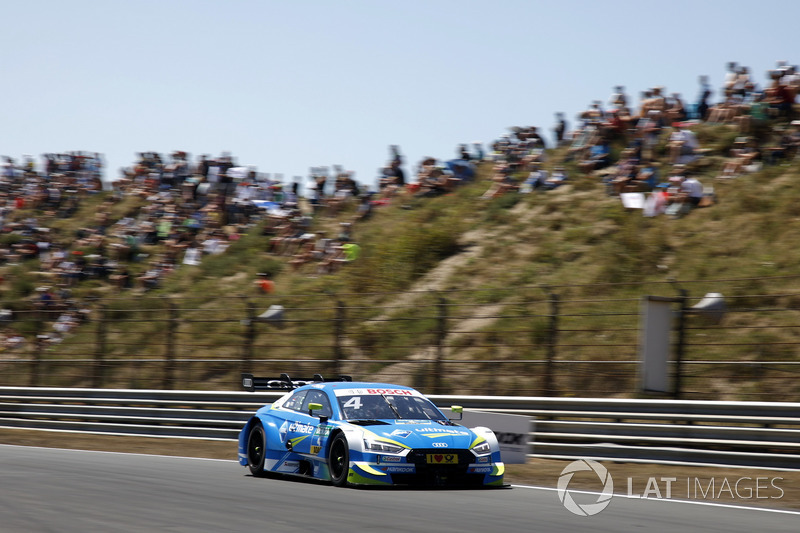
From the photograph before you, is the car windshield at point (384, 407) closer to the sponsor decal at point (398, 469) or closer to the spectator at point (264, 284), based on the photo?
the sponsor decal at point (398, 469)

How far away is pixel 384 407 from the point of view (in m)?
11.2

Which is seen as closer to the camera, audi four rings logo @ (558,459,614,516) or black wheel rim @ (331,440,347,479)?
audi four rings logo @ (558,459,614,516)

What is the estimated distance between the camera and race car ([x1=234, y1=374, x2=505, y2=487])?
393 inches

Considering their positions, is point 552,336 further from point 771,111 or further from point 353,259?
point 353,259

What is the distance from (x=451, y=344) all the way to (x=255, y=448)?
786 cm

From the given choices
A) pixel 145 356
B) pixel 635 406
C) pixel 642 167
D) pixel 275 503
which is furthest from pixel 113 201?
pixel 275 503

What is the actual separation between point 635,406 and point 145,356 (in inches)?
534

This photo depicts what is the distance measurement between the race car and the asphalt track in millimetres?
197

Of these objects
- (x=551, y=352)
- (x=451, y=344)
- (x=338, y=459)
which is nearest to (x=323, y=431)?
(x=338, y=459)

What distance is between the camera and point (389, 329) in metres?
20.5

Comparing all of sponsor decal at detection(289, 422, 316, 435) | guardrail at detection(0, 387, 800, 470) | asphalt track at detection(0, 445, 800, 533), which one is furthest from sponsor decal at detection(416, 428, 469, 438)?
guardrail at detection(0, 387, 800, 470)

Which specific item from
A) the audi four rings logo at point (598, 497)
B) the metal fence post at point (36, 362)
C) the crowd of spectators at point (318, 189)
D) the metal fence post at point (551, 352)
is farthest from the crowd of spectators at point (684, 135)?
the metal fence post at point (36, 362)

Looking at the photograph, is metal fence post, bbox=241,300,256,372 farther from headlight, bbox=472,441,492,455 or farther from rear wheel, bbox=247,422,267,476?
headlight, bbox=472,441,492,455

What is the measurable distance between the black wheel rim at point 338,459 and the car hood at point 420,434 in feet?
0.94
